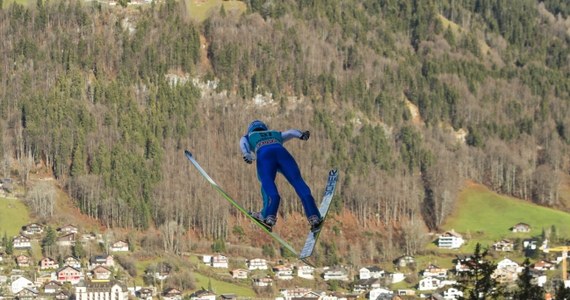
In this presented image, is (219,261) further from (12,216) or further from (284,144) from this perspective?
(284,144)

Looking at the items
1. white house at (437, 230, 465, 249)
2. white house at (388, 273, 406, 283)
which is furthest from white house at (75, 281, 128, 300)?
white house at (437, 230, 465, 249)

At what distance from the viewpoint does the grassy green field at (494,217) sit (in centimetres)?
11781

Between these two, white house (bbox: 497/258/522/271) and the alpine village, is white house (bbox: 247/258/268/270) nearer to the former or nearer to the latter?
the alpine village

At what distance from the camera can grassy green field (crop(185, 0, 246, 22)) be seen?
151 metres

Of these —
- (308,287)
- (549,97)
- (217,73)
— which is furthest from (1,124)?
(549,97)

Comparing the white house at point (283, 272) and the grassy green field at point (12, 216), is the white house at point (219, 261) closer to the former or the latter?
the white house at point (283, 272)

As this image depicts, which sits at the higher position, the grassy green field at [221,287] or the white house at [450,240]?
the white house at [450,240]

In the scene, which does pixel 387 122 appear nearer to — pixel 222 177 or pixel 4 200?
pixel 222 177

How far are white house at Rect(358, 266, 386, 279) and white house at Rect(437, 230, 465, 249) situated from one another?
359 inches

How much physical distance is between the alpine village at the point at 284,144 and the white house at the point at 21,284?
0.93ft

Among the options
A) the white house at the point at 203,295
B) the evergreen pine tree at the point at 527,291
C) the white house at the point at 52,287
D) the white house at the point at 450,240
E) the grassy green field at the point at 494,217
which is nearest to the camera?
the evergreen pine tree at the point at 527,291

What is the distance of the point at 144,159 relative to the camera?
122375 millimetres

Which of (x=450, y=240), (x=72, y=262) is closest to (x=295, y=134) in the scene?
(x=72, y=262)

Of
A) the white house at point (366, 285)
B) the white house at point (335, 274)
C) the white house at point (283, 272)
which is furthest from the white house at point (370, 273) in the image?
the white house at point (283, 272)
